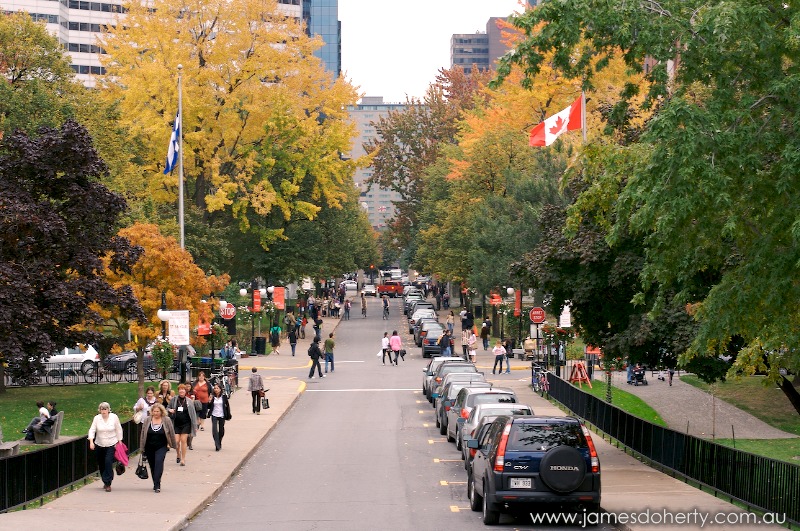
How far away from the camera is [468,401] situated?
26.1 m

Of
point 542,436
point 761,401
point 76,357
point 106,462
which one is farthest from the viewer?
point 76,357

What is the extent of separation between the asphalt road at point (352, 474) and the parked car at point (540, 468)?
0.60 meters

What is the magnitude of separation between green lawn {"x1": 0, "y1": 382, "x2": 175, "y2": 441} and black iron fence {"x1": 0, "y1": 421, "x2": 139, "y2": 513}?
7.62 metres

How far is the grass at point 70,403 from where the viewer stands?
29672 millimetres

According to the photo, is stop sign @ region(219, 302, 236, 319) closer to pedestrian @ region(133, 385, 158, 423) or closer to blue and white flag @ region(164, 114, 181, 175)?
blue and white flag @ region(164, 114, 181, 175)

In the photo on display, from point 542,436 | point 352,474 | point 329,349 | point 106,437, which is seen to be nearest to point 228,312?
point 329,349

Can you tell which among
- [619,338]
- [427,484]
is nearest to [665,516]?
[427,484]

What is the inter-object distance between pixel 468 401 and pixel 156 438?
30.1 feet

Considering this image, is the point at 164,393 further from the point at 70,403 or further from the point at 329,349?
the point at 329,349

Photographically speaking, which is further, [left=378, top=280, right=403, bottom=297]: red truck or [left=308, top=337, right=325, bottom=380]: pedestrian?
[left=378, top=280, right=403, bottom=297]: red truck

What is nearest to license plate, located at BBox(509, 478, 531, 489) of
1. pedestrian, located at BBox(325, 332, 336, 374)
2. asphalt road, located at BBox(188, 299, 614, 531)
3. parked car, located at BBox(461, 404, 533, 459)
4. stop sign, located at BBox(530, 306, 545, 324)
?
asphalt road, located at BBox(188, 299, 614, 531)

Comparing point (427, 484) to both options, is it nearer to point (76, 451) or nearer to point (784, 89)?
point (76, 451)

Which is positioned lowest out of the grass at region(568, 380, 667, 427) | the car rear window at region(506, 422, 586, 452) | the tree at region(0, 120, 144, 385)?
the grass at region(568, 380, 667, 427)

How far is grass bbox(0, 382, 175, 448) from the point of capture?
29672 millimetres
